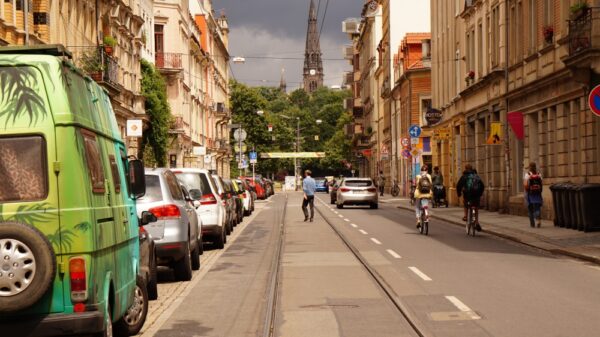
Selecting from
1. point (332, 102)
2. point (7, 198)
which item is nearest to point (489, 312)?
point (7, 198)

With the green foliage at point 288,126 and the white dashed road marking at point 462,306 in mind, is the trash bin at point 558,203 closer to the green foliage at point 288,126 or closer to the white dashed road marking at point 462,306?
the white dashed road marking at point 462,306

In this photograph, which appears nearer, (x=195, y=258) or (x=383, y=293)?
(x=383, y=293)

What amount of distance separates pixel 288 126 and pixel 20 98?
6258 inches

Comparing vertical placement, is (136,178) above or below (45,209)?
above

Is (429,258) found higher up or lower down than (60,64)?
lower down

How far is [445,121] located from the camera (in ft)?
180

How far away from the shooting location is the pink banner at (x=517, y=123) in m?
36.8

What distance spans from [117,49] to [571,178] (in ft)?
78.5

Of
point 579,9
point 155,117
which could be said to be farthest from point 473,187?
point 155,117

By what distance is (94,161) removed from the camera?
8.05 metres

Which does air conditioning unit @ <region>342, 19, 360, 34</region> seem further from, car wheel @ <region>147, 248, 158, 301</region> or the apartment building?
car wheel @ <region>147, 248, 158, 301</region>

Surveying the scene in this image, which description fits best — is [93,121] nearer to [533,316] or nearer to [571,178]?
[533,316]

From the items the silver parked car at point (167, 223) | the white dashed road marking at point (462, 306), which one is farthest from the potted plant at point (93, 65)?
the white dashed road marking at point (462, 306)

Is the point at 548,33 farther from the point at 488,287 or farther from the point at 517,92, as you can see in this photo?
the point at 488,287
